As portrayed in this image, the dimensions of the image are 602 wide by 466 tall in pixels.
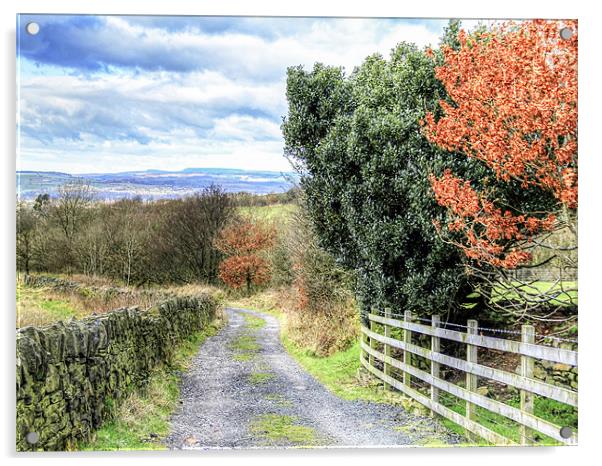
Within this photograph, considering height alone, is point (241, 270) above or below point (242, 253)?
below

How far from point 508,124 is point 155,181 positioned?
12.2 feet

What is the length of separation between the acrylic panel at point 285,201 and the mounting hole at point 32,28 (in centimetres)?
2

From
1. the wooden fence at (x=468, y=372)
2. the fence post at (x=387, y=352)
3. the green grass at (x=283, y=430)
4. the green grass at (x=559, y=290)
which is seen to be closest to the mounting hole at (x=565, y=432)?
the wooden fence at (x=468, y=372)

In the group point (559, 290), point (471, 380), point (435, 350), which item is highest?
point (559, 290)

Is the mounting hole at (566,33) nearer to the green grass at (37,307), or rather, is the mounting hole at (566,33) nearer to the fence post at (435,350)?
the fence post at (435,350)

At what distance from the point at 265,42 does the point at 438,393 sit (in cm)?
446

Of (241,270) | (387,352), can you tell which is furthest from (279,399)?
(387,352)

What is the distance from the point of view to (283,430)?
6414 mm

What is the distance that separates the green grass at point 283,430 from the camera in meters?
6.31

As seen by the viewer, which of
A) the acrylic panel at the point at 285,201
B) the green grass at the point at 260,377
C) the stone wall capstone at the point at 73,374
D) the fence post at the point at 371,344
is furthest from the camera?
the fence post at the point at 371,344

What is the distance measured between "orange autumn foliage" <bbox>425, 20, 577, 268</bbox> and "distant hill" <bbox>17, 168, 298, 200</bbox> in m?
2.17

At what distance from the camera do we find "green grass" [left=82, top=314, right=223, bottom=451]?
6.12 meters

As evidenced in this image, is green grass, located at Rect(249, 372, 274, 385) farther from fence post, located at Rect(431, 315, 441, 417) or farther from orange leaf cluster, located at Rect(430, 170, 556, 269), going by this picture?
orange leaf cluster, located at Rect(430, 170, 556, 269)

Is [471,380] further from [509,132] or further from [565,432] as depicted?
[509,132]
